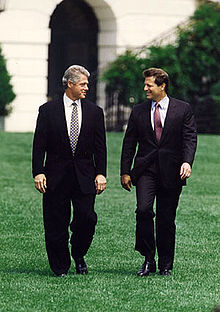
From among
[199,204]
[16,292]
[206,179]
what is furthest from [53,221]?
[206,179]

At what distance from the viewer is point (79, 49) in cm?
2575

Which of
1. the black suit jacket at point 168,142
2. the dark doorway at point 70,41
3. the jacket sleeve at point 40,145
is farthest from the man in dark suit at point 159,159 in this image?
the dark doorway at point 70,41

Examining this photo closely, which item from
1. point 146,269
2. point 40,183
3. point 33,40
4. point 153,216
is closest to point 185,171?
point 153,216

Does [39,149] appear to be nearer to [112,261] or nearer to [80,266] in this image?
[80,266]

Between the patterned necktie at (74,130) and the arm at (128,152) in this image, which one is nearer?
the patterned necktie at (74,130)

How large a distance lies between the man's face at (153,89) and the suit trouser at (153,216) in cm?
67

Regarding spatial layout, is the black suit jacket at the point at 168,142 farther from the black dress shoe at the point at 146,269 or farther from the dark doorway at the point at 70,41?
the dark doorway at the point at 70,41

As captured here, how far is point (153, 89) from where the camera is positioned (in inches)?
341

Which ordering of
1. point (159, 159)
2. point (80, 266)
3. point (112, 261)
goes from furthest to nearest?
point (112, 261) → point (80, 266) → point (159, 159)

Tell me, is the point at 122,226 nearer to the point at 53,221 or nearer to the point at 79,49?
the point at 53,221

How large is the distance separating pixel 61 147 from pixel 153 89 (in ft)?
3.16

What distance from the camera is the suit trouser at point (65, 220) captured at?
8.52 metres

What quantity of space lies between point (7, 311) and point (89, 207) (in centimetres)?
153

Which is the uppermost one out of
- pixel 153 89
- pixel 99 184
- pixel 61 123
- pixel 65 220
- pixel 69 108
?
pixel 153 89
